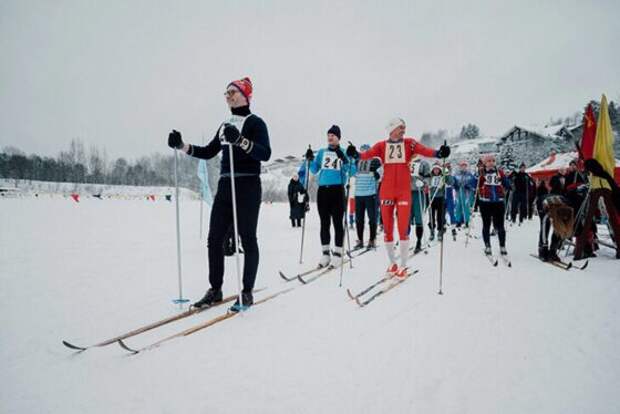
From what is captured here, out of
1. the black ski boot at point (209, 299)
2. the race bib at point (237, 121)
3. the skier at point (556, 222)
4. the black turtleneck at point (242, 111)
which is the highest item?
the black turtleneck at point (242, 111)

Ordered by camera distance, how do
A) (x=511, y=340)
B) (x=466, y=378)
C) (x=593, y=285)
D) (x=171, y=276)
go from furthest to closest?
(x=171, y=276) < (x=593, y=285) < (x=511, y=340) < (x=466, y=378)

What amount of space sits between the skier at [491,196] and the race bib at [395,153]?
276 cm

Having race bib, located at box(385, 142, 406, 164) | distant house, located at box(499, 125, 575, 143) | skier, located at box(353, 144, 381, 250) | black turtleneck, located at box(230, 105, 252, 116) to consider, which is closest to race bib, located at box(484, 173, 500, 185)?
skier, located at box(353, 144, 381, 250)

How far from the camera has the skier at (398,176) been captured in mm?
4730

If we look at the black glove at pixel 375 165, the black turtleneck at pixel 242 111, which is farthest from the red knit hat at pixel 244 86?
the black glove at pixel 375 165

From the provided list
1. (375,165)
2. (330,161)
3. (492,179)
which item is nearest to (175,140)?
(330,161)

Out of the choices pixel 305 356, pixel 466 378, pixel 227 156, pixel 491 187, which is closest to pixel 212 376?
pixel 305 356

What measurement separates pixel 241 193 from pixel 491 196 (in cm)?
534

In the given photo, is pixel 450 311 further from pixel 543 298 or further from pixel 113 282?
pixel 113 282

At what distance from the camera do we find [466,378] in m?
2.01

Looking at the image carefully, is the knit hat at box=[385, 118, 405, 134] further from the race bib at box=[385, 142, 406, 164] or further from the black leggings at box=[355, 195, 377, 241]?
the black leggings at box=[355, 195, 377, 241]

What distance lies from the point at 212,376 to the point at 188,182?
86748 millimetres

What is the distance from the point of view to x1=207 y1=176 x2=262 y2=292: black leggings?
340 cm

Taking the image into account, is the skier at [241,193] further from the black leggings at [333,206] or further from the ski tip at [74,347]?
the black leggings at [333,206]
